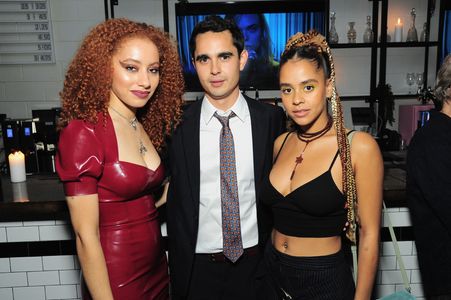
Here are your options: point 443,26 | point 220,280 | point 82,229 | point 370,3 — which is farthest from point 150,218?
point 443,26

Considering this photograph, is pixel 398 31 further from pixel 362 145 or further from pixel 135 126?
pixel 135 126

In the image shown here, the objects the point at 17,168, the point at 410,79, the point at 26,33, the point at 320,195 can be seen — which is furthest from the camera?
the point at 410,79

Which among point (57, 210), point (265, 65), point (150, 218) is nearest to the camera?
point (150, 218)

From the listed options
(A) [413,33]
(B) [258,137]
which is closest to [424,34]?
(A) [413,33]

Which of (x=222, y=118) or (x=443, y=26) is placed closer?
(x=222, y=118)

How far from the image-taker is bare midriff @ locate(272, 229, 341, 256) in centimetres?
165

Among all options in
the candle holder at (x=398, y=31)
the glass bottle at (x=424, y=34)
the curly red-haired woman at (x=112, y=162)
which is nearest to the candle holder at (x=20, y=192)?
the curly red-haired woman at (x=112, y=162)

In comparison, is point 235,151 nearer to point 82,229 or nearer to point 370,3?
point 82,229

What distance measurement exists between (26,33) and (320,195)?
4380 millimetres

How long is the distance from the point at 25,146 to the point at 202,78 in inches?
79.5

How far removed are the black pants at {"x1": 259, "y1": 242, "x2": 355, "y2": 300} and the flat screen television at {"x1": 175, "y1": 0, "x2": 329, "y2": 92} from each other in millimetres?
3446

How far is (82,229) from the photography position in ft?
5.03

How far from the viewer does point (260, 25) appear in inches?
191

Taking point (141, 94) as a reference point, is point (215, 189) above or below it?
below
